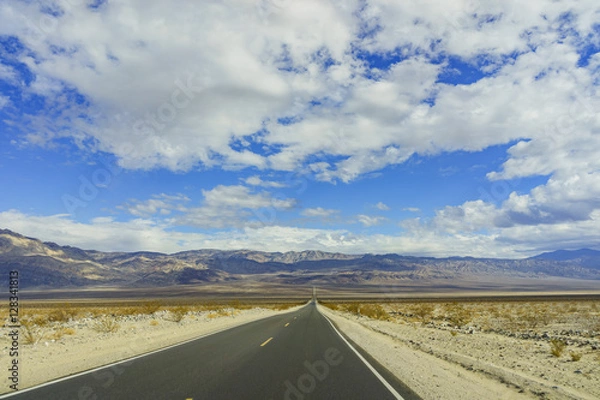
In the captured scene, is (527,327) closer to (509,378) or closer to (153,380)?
(509,378)

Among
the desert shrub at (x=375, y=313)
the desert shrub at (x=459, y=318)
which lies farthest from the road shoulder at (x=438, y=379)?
the desert shrub at (x=375, y=313)

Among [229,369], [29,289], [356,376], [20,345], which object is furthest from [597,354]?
[29,289]

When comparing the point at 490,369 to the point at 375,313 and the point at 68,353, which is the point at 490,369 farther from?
the point at 375,313

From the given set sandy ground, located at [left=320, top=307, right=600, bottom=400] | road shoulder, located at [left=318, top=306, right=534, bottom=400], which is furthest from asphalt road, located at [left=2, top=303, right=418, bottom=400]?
sandy ground, located at [left=320, top=307, right=600, bottom=400]

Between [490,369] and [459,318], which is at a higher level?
[490,369]

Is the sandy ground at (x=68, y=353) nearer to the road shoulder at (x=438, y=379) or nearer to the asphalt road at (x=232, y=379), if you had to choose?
the asphalt road at (x=232, y=379)

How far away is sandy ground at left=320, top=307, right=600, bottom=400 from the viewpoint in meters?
8.84

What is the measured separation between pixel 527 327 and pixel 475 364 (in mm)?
17278

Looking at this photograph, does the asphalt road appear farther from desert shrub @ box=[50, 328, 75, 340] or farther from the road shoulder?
desert shrub @ box=[50, 328, 75, 340]

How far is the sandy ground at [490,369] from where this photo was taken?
29.0 ft

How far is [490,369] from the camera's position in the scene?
1129cm

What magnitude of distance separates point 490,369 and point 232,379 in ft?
24.0

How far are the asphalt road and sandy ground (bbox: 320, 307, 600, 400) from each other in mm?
977

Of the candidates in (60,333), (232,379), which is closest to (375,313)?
(60,333)
